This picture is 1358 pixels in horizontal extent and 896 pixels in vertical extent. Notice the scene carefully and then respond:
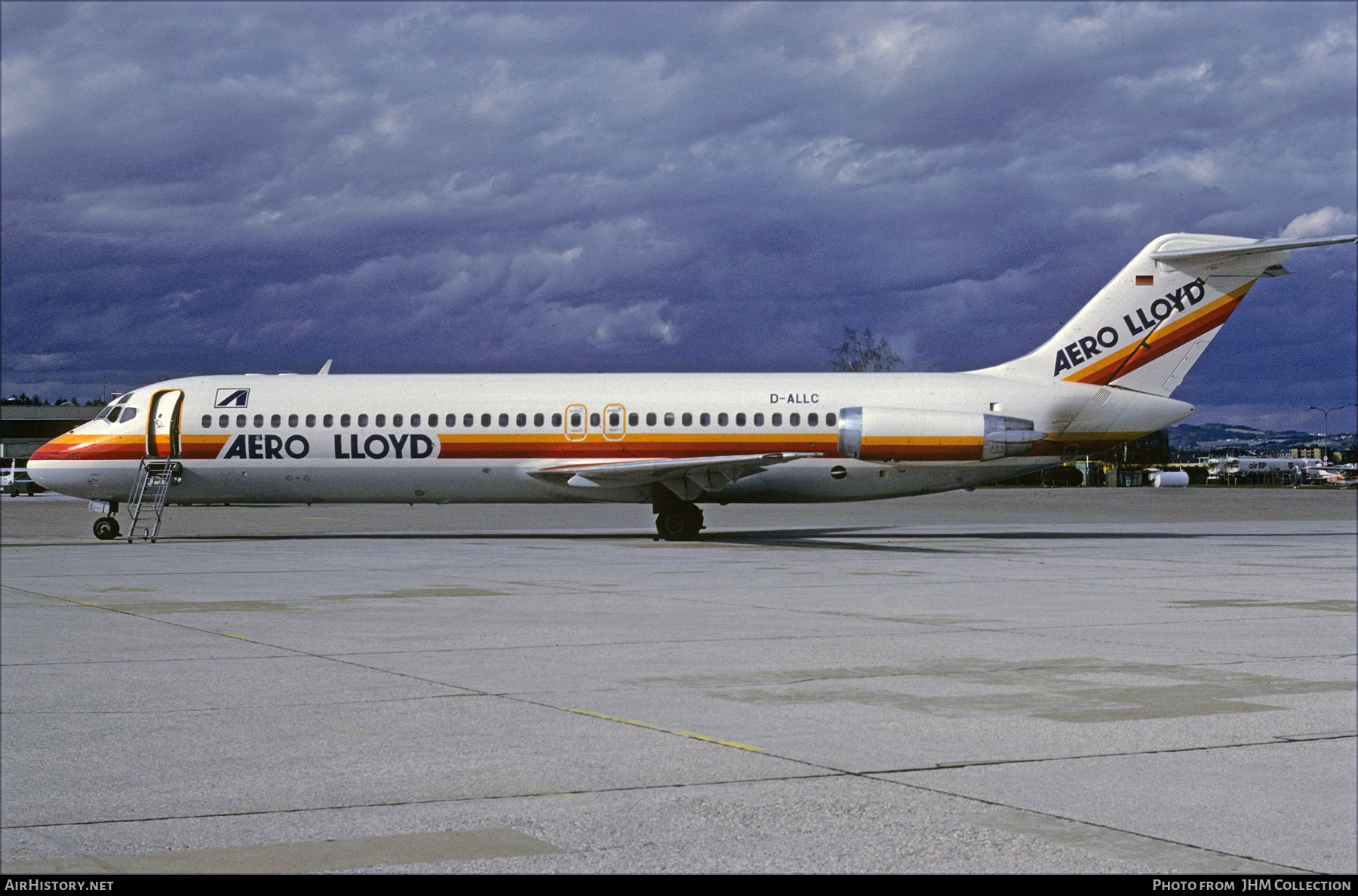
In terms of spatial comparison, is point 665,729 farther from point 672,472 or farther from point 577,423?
point 577,423

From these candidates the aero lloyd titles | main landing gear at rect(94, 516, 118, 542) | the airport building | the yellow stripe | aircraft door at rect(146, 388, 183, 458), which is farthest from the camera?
the airport building

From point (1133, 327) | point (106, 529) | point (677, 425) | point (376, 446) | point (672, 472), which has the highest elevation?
point (1133, 327)

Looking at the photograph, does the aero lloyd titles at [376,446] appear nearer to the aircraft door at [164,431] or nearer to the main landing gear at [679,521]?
the aircraft door at [164,431]

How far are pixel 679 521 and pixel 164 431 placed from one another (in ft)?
37.3

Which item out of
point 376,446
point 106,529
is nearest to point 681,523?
point 376,446

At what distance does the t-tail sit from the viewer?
1236 inches

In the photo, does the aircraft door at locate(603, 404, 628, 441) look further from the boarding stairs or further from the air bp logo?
the boarding stairs

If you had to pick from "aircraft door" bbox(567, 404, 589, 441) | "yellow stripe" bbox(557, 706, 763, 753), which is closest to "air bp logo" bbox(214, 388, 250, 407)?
"aircraft door" bbox(567, 404, 589, 441)

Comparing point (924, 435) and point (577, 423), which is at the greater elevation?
point (577, 423)

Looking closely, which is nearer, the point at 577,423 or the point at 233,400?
the point at 577,423

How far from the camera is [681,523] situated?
99.3 ft

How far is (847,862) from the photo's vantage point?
5629 millimetres

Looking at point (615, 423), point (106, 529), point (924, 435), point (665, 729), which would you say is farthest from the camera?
point (615, 423)

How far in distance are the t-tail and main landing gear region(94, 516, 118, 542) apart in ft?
64.8
